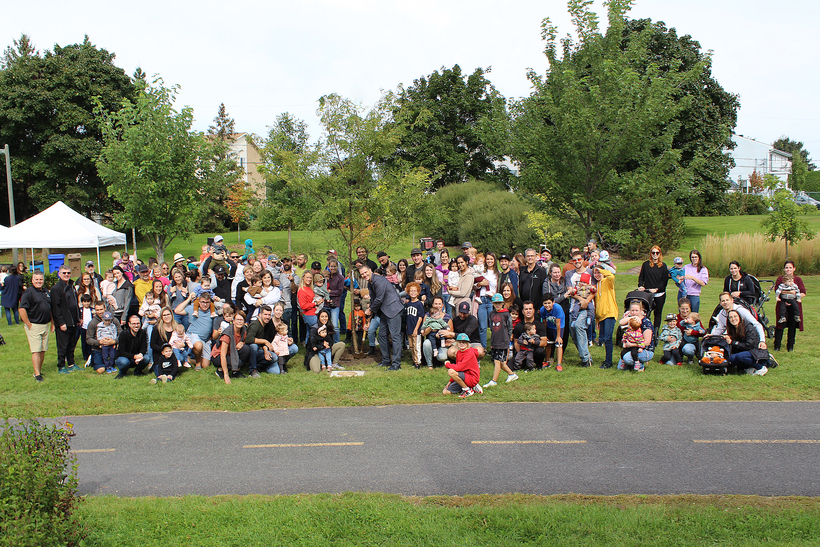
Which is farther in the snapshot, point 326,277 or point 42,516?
point 326,277

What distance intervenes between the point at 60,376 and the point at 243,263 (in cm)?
422

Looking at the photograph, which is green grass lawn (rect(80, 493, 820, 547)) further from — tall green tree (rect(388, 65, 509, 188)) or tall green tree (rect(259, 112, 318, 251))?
tall green tree (rect(388, 65, 509, 188))

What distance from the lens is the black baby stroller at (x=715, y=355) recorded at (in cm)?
1015

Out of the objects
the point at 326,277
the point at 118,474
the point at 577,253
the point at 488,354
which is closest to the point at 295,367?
the point at 326,277

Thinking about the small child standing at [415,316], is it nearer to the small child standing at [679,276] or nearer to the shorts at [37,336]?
the small child standing at [679,276]

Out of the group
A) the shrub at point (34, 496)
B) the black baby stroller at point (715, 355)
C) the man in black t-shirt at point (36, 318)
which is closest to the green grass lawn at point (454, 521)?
the shrub at point (34, 496)

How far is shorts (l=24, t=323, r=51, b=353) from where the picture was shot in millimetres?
11125

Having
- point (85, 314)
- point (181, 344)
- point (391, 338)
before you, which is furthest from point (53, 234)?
point (391, 338)

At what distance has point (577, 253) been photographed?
11.7 meters

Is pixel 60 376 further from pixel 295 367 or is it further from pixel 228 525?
pixel 228 525

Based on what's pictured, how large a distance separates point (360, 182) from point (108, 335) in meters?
5.61

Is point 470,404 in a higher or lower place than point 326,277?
lower

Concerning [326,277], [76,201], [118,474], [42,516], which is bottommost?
[118,474]

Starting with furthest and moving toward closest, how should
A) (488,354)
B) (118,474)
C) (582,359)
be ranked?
(488,354) < (582,359) < (118,474)
